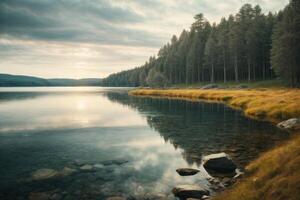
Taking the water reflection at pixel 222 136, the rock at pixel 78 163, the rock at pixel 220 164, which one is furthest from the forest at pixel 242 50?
the rock at pixel 78 163

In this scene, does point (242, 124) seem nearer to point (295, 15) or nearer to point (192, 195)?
point (192, 195)

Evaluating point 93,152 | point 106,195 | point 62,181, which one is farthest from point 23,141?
point 106,195

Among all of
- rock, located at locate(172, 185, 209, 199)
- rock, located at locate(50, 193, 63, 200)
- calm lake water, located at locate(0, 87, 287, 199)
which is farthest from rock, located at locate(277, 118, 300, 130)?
rock, located at locate(50, 193, 63, 200)

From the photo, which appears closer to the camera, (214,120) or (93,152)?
(93,152)

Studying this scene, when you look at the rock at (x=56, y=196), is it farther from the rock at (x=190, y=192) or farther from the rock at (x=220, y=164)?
the rock at (x=220, y=164)

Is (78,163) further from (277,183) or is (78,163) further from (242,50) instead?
(242,50)

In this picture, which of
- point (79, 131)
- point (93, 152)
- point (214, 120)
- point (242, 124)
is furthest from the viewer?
point (214, 120)

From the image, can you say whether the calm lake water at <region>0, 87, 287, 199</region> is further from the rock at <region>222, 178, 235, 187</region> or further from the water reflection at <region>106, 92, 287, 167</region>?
Answer: the rock at <region>222, 178, 235, 187</region>

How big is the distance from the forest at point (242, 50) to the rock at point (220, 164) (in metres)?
51.5

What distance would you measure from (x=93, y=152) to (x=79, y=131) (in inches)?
389

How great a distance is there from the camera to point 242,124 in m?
32.4

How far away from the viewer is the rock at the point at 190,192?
494 inches

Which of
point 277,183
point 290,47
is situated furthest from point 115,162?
point 290,47

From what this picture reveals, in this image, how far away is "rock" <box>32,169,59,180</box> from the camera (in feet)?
50.2
